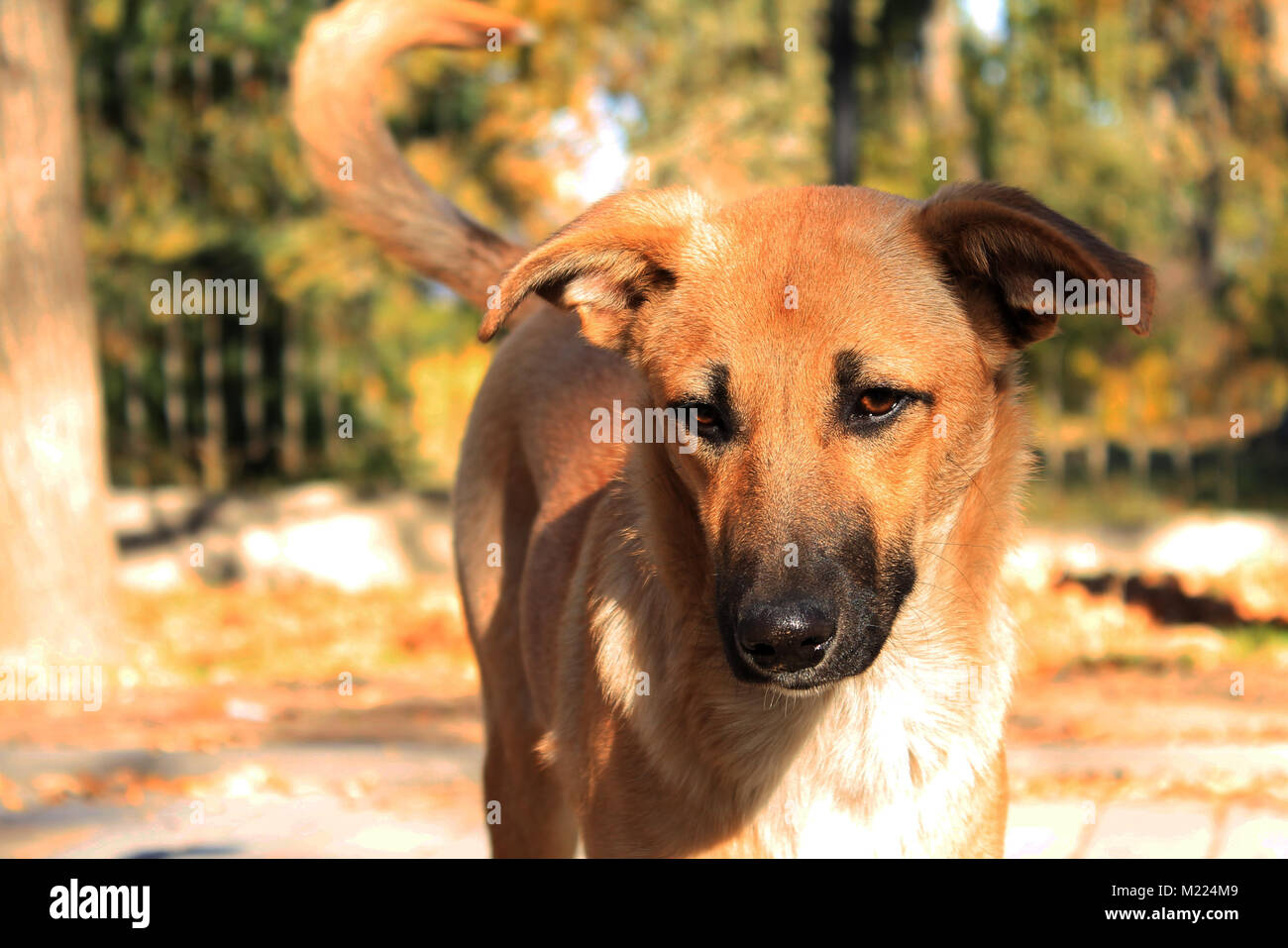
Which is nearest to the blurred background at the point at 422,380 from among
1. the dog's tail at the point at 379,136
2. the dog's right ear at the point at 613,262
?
the dog's tail at the point at 379,136

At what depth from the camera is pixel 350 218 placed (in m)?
4.59

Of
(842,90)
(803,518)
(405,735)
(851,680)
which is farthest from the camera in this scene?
(842,90)

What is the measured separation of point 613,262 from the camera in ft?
10.3

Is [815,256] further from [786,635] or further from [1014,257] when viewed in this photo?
[786,635]

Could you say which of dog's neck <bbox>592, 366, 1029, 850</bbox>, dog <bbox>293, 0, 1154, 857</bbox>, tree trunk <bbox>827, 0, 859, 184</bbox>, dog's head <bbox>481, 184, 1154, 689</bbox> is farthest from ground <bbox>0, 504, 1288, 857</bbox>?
tree trunk <bbox>827, 0, 859, 184</bbox>

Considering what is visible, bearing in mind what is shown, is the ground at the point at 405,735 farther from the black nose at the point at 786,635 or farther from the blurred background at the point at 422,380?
the black nose at the point at 786,635

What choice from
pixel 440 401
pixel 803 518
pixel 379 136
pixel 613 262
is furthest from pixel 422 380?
pixel 803 518

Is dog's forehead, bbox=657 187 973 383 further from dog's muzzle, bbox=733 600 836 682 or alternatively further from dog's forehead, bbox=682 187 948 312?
dog's muzzle, bbox=733 600 836 682

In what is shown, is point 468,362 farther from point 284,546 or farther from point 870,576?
point 870,576

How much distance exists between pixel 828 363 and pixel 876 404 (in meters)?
0.14

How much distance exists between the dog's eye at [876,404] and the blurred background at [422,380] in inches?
117

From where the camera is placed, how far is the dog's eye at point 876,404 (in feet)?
9.16

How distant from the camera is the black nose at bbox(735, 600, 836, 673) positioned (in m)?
2.52

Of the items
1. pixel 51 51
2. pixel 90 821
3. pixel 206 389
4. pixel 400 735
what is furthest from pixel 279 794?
pixel 206 389
